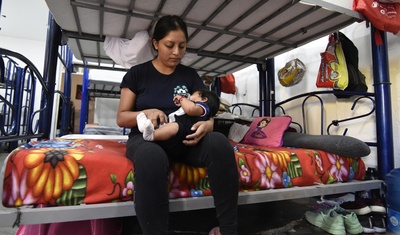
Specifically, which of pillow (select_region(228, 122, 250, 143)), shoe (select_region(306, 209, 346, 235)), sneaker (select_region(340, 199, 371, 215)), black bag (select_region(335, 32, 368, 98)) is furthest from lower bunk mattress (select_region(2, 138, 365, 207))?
black bag (select_region(335, 32, 368, 98))

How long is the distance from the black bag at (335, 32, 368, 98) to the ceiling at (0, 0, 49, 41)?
14.3 feet

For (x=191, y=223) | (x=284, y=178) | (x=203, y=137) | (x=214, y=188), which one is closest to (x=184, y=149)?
(x=203, y=137)

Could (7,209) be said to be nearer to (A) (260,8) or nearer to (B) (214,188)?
(B) (214,188)

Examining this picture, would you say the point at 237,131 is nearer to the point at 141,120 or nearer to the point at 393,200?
the point at 393,200

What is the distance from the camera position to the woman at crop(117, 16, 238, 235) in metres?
0.72

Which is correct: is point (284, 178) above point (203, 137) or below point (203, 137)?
below

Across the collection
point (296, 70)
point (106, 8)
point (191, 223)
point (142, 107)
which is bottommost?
point (191, 223)

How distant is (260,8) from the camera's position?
1.42 meters

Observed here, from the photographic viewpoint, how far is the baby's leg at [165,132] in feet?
2.86

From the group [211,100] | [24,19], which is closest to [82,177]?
[211,100]

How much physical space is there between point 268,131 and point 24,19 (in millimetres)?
5042

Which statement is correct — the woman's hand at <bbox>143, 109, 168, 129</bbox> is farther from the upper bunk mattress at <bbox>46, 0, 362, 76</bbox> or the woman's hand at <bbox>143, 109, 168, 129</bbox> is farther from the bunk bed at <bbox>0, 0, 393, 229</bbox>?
the upper bunk mattress at <bbox>46, 0, 362, 76</bbox>

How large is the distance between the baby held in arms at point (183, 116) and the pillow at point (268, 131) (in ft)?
2.59

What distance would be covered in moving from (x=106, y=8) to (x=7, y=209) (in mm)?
1174
